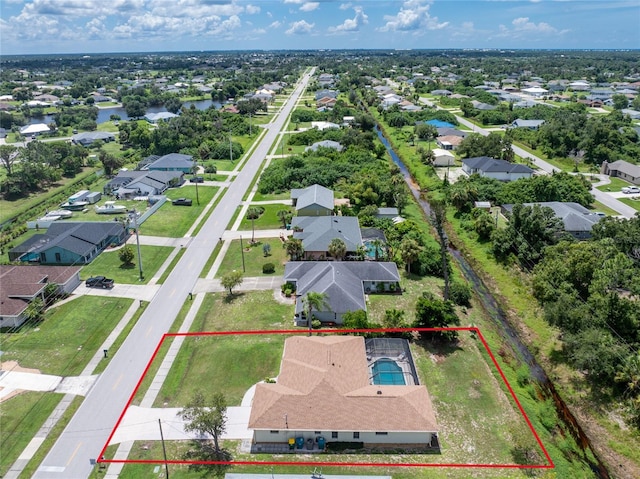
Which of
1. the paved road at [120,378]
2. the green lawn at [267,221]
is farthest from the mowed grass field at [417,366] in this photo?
the green lawn at [267,221]

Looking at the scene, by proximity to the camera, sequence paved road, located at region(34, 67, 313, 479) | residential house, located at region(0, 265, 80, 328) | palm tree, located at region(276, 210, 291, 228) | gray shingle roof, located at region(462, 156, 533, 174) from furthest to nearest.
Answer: gray shingle roof, located at region(462, 156, 533, 174) < palm tree, located at region(276, 210, 291, 228) < residential house, located at region(0, 265, 80, 328) < paved road, located at region(34, 67, 313, 479)

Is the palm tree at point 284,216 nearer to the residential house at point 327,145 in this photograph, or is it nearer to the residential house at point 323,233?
the residential house at point 323,233

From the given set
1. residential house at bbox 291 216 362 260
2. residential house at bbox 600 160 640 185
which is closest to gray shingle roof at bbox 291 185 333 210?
residential house at bbox 291 216 362 260

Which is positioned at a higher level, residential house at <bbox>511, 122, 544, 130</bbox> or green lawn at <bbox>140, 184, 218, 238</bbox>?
residential house at <bbox>511, 122, 544, 130</bbox>

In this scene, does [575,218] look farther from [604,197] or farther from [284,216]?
[284,216]

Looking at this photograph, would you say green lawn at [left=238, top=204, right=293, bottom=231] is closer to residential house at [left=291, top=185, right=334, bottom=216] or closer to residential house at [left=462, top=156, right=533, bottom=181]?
residential house at [left=291, top=185, right=334, bottom=216]
